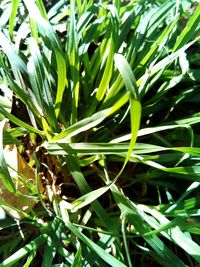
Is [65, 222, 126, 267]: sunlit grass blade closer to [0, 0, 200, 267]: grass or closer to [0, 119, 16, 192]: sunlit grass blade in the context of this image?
[0, 0, 200, 267]: grass

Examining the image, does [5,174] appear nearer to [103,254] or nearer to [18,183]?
[18,183]

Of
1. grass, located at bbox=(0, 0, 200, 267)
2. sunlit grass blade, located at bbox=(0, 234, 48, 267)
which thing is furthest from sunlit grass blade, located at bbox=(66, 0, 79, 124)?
sunlit grass blade, located at bbox=(0, 234, 48, 267)

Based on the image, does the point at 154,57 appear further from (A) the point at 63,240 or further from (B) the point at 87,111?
(A) the point at 63,240

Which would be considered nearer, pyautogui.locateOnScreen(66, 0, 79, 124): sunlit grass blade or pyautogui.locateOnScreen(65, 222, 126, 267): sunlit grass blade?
pyautogui.locateOnScreen(65, 222, 126, 267): sunlit grass blade

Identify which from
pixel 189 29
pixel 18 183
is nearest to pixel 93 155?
pixel 18 183

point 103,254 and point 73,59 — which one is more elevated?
point 73,59

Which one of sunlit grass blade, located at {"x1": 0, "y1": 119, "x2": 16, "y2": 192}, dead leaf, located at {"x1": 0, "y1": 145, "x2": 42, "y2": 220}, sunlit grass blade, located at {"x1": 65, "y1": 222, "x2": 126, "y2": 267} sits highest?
sunlit grass blade, located at {"x1": 0, "y1": 119, "x2": 16, "y2": 192}

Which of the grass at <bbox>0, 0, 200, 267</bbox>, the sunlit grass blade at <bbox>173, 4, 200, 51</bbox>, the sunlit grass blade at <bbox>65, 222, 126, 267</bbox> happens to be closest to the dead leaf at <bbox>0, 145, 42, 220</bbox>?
the grass at <bbox>0, 0, 200, 267</bbox>

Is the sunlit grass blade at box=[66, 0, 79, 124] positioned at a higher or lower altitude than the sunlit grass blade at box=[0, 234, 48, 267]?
higher

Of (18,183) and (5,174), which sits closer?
(5,174)

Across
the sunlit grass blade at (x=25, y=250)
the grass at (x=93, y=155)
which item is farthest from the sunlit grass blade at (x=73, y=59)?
the sunlit grass blade at (x=25, y=250)
